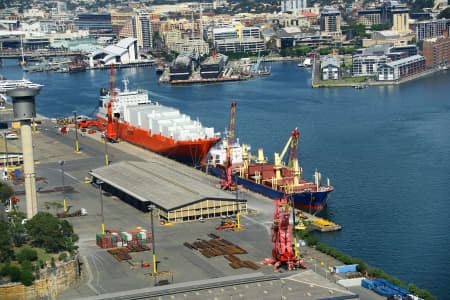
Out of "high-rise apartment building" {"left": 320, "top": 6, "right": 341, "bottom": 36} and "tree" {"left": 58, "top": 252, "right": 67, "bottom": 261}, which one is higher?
"high-rise apartment building" {"left": 320, "top": 6, "right": 341, "bottom": 36}

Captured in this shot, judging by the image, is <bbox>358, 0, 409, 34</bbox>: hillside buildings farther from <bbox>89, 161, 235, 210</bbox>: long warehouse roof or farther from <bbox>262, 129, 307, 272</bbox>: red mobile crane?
<bbox>262, 129, 307, 272</bbox>: red mobile crane

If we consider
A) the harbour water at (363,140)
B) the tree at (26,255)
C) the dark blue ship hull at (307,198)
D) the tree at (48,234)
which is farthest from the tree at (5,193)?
the harbour water at (363,140)

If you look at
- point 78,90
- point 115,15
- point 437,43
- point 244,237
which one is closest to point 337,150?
point 244,237

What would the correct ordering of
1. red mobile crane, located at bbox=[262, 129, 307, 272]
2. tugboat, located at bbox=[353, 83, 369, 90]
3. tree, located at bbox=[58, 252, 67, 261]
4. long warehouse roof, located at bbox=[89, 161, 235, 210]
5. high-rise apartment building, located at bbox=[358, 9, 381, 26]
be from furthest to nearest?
high-rise apartment building, located at bbox=[358, 9, 381, 26], tugboat, located at bbox=[353, 83, 369, 90], long warehouse roof, located at bbox=[89, 161, 235, 210], red mobile crane, located at bbox=[262, 129, 307, 272], tree, located at bbox=[58, 252, 67, 261]

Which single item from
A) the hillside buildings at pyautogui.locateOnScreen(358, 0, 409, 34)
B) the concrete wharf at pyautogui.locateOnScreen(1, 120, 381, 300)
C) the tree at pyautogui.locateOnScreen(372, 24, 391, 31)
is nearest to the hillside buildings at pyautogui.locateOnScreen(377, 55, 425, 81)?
the hillside buildings at pyautogui.locateOnScreen(358, 0, 409, 34)

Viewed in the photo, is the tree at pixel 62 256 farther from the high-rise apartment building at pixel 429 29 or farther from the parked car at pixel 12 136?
the high-rise apartment building at pixel 429 29

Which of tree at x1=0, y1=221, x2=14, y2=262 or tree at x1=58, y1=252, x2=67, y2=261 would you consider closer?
tree at x1=0, y1=221, x2=14, y2=262

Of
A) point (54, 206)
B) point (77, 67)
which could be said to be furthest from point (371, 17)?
point (54, 206)
